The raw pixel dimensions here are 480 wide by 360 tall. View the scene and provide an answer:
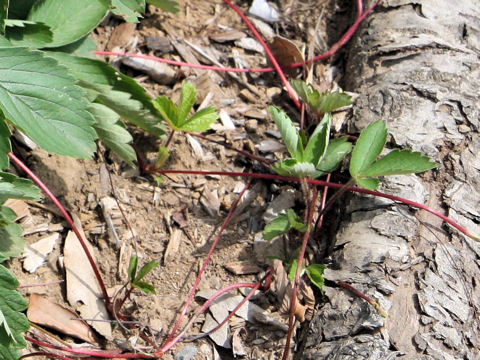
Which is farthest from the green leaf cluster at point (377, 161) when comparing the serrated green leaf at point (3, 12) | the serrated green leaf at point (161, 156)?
the serrated green leaf at point (3, 12)

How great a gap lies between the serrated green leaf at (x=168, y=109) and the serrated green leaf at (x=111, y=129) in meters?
0.13

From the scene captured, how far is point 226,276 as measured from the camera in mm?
1643

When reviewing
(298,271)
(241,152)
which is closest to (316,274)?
(298,271)

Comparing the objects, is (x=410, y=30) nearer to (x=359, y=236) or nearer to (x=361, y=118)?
(x=361, y=118)

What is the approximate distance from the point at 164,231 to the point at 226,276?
230mm

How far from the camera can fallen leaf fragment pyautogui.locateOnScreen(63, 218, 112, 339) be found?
1523 millimetres

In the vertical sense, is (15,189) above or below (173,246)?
above

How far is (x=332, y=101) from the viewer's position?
176cm

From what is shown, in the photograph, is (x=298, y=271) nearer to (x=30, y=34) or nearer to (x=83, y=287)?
(x=83, y=287)

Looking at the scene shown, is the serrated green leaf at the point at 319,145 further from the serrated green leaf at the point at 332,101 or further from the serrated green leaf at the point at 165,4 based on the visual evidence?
the serrated green leaf at the point at 165,4

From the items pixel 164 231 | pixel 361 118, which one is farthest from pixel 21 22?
pixel 361 118

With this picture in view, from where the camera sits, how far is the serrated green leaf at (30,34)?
1.52 meters

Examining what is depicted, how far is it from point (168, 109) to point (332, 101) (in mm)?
494

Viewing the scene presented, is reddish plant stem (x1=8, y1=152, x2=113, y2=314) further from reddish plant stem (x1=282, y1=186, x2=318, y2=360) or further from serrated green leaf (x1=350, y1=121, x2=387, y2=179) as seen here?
serrated green leaf (x1=350, y1=121, x2=387, y2=179)
